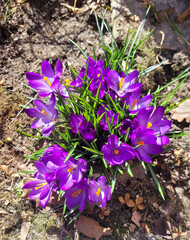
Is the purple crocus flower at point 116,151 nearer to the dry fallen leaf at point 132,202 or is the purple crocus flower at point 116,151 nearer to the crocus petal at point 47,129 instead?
the crocus petal at point 47,129

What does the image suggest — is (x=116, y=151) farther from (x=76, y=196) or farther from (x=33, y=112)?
(x=33, y=112)

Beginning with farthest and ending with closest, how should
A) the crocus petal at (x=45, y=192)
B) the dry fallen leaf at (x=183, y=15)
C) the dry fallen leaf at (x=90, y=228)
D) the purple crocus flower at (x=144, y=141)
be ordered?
the dry fallen leaf at (x=183, y=15), the dry fallen leaf at (x=90, y=228), the crocus petal at (x=45, y=192), the purple crocus flower at (x=144, y=141)

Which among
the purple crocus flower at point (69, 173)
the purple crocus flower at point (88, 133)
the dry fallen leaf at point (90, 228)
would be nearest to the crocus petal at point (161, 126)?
the purple crocus flower at point (88, 133)

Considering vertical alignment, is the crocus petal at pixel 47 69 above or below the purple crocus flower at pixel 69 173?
above

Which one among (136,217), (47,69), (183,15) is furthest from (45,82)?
(183,15)

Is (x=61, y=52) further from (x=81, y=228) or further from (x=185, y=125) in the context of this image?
(x=81, y=228)

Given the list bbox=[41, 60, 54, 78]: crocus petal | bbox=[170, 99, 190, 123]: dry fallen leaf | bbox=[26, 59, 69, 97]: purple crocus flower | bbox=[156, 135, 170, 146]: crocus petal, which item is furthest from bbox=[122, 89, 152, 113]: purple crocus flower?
bbox=[170, 99, 190, 123]: dry fallen leaf

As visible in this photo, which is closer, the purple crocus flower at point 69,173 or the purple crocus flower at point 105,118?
the purple crocus flower at point 69,173
